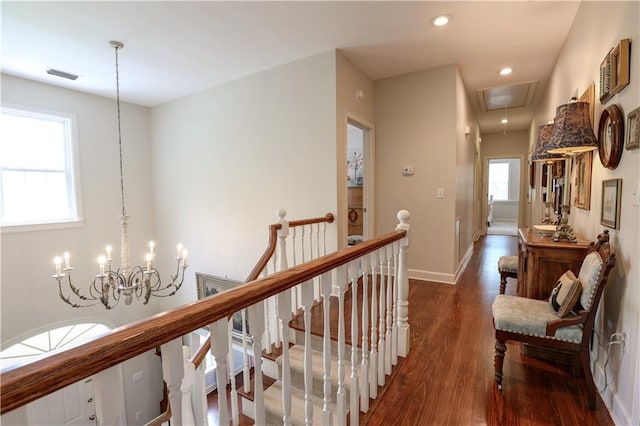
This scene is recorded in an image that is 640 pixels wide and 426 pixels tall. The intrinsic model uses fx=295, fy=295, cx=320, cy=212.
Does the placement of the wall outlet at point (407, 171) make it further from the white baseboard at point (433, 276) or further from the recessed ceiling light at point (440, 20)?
the recessed ceiling light at point (440, 20)

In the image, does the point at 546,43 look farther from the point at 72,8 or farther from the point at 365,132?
the point at 72,8

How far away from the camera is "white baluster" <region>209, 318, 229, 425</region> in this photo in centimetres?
79

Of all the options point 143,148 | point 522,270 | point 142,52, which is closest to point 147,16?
point 142,52

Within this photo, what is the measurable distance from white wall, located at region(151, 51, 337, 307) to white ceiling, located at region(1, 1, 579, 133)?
33 cm

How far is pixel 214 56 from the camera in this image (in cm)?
338

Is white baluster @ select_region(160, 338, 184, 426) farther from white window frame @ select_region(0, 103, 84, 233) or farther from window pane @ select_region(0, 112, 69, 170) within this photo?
window pane @ select_region(0, 112, 69, 170)

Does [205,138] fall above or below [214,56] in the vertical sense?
below

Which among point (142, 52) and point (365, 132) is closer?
point (142, 52)

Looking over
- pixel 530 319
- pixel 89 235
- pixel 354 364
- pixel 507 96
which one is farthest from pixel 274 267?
pixel 507 96

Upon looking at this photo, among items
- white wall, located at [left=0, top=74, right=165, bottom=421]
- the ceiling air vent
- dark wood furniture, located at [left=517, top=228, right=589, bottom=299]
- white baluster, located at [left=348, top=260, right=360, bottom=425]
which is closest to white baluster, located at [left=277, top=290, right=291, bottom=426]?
white baluster, located at [left=348, top=260, right=360, bottom=425]

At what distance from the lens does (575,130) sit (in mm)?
1921

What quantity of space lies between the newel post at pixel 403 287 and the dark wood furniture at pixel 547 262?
0.91m

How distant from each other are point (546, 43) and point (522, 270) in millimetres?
2595

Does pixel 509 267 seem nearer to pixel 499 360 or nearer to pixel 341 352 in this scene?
pixel 499 360
